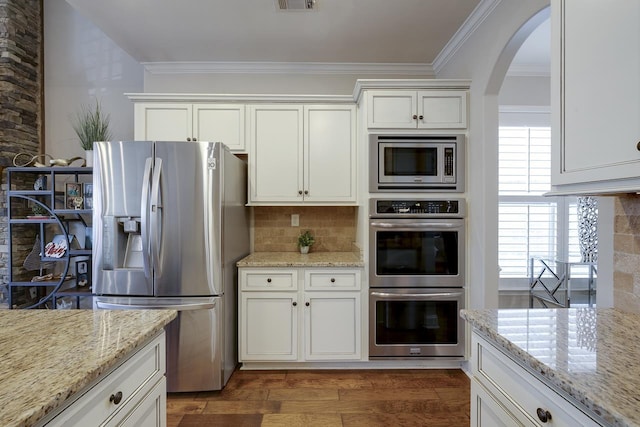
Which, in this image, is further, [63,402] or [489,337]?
[489,337]

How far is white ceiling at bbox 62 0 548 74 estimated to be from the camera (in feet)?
7.54

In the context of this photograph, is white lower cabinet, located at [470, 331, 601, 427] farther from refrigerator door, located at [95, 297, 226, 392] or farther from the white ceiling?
the white ceiling

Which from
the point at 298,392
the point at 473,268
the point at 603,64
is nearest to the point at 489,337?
the point at 603,64

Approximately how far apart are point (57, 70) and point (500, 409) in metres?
4.61

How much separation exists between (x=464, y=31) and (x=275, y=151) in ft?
5.78

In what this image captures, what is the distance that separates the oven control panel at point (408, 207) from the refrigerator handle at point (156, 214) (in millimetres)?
1505

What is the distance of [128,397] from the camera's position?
1.01 metres

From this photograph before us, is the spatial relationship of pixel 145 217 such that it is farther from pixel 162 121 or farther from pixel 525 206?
pixel 525 206

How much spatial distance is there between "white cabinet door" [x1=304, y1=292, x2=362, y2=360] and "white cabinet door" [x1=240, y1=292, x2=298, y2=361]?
117 millimetres

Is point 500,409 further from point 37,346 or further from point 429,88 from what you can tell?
point 429,88

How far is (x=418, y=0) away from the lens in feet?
7.32

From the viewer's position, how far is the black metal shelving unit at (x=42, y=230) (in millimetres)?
2844

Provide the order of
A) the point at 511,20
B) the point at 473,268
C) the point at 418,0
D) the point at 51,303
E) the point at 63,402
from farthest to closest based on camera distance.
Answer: the point at 51,303 → the point at 473,268 → the point at 418,0 → the point at 511,20 → the point at 63,402

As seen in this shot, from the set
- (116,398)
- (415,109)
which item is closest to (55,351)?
(116,398)
